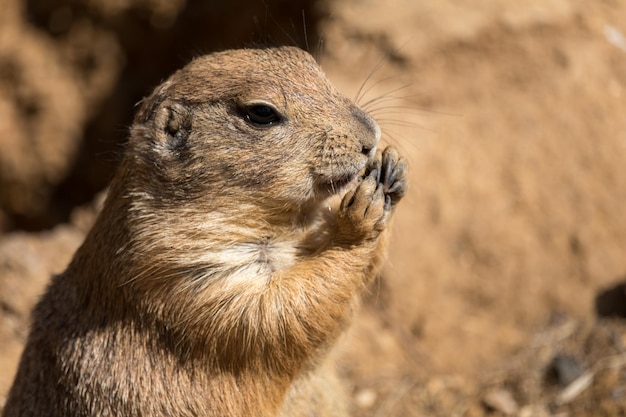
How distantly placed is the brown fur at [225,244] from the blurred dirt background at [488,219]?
1.81 meters

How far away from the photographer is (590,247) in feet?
19.9

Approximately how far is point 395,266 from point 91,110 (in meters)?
5.03

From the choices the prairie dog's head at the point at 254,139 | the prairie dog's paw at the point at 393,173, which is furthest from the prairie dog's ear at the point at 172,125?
the prairie dog's paw at the point at 393,173

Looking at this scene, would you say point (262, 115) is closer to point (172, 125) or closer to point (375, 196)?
point (172, 125)

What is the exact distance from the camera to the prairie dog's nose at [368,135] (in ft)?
11.9

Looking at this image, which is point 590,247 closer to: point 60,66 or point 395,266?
point 395,266

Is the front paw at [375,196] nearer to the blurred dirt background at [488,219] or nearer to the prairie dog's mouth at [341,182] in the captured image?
the prairie dog's mouth at [341,182]

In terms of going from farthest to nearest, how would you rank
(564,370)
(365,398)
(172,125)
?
1. (365,398)
2. (564,370)
3. (172,125)

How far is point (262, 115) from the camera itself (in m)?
3.66

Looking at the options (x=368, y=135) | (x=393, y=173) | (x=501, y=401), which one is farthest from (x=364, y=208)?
(x=501, y=401)

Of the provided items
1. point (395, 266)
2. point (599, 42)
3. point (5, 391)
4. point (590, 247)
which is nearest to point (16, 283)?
point (5, 391)

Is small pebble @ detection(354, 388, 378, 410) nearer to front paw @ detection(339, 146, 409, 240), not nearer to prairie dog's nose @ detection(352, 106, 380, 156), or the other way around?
front paw @ detection(339, 146, 409, 240)

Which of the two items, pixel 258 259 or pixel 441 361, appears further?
pixel 441 361

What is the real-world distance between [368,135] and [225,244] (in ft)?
2.66
